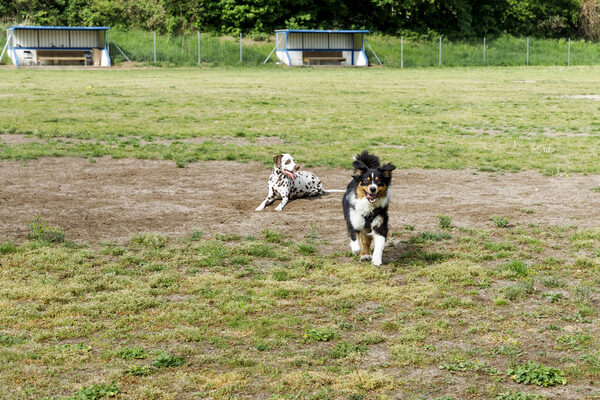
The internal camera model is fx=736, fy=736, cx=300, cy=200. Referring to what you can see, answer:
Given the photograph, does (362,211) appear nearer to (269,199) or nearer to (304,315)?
(304,315)

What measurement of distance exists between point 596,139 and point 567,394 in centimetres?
1258

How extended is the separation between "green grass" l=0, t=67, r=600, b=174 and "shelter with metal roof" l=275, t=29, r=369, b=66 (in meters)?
21.6

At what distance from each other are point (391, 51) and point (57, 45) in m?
24.0

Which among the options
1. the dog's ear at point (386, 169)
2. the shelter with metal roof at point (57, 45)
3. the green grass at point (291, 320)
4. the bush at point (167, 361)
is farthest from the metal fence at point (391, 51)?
the bush at point (167, 361)

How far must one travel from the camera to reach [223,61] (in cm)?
5066

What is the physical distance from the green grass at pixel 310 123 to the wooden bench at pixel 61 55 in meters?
17.8

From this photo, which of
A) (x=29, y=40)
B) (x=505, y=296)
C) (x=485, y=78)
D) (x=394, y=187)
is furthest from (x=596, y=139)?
(x=29, y=40)

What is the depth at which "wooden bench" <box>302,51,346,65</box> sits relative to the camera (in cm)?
5316

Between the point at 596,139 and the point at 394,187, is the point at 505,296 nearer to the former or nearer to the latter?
the point at 394,187

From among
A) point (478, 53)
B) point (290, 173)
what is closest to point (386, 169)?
point (290, 173)

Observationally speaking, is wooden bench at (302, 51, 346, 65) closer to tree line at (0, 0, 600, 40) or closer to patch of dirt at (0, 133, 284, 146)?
tree line at (0, 0, 600, 40)

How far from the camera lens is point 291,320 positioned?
563cm

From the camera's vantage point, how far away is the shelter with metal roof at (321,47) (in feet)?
173

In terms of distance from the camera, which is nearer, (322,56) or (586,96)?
(586,96)
